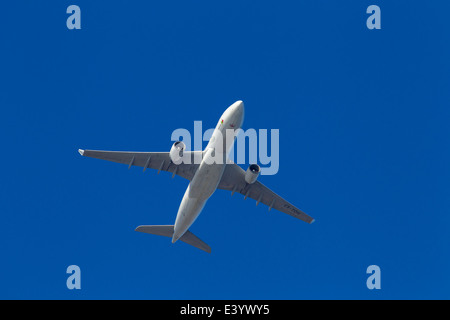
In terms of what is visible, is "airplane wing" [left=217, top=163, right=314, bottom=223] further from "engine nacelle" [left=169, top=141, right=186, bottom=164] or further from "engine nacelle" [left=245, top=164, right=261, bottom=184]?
"engine nacelle" [left=169, top=141, right=186, bottom=164]

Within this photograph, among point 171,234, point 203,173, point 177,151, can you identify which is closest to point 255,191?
point 171,234

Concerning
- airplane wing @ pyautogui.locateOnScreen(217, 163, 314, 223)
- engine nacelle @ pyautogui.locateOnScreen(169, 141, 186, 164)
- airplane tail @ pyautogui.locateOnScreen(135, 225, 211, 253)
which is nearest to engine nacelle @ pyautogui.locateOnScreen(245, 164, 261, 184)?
airplane wing @ pyautogui.locateOnScreen(217, 163, 314, 223)

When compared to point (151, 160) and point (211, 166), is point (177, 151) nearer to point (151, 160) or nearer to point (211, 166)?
point (151, 160)

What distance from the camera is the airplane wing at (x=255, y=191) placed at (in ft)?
170

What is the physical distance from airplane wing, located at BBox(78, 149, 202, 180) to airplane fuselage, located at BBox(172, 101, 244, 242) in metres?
3.00

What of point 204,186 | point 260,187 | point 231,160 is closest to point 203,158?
point 204,186

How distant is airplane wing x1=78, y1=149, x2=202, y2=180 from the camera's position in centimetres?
4988

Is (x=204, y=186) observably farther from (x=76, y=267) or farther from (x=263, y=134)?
(x=76, y=267)

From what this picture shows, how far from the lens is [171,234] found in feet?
177

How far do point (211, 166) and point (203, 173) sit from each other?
2.84ft

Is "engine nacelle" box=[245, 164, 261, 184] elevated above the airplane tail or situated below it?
above

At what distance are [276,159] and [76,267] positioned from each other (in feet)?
61.7

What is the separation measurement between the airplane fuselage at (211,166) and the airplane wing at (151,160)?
9.84ft

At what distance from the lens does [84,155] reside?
49312 millimetres
